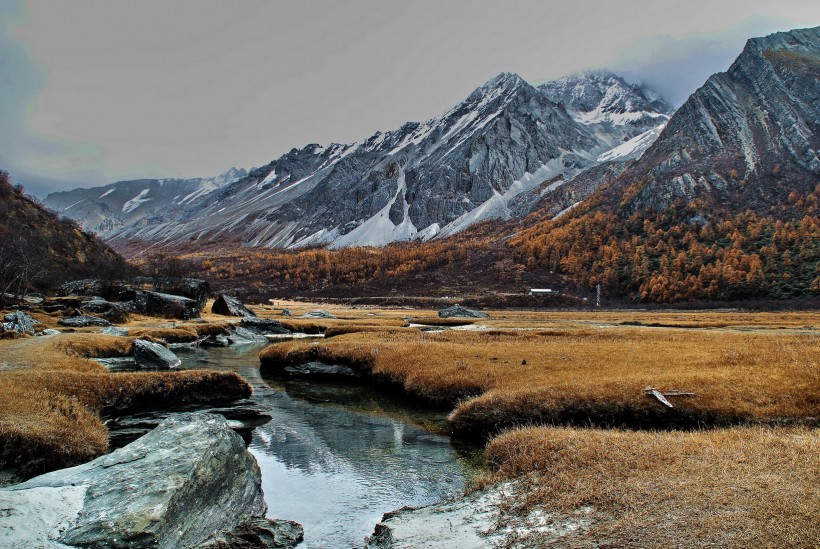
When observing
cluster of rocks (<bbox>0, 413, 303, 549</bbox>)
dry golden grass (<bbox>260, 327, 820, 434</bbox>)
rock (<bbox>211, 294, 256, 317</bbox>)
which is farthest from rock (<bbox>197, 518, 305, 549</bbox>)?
rock (<bbox>211, 294, 256, 317</bbox>)

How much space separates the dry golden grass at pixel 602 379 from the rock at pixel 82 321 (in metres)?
40.0

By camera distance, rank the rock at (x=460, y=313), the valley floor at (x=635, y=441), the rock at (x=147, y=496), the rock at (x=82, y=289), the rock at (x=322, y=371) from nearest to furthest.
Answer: the valley floor at (x=635, y=441), the rock at (x=147, y=496), the rock at (x=322, y=371), the rock at (x=82, y=289), the rock at (x=460, y=313)

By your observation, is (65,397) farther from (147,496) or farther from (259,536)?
(259,536)

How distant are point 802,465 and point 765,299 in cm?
15096

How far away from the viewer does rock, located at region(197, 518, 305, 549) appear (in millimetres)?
11297

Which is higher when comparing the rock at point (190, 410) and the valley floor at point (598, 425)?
the valley floor at point (598, 425)

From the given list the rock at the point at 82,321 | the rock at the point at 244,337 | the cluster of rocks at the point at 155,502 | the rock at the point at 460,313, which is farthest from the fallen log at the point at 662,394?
the rock at the point at 460,313

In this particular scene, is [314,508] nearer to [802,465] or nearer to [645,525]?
[645,525]

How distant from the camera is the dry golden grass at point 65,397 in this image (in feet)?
48.0

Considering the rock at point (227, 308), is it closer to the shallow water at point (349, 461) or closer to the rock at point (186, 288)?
the rock at point (186, 288)

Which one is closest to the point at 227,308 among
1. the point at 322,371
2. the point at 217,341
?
the point at 217,341

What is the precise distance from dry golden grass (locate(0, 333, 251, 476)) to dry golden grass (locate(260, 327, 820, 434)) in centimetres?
1319

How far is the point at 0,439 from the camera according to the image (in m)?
14.1

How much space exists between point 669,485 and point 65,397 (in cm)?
2337
